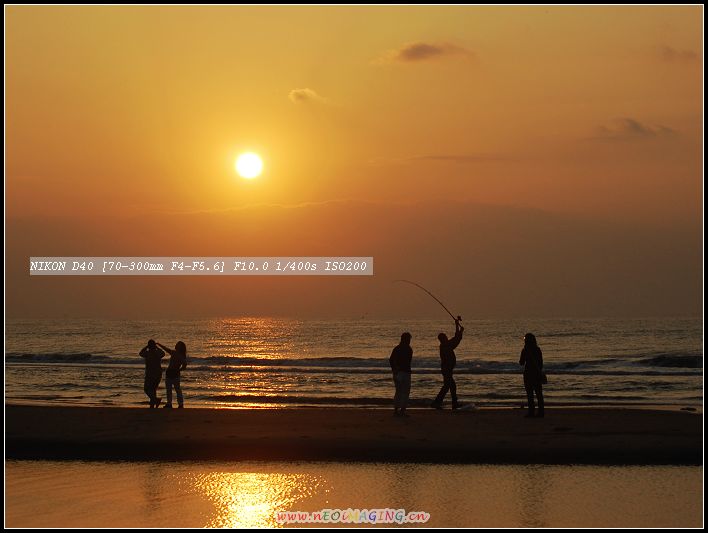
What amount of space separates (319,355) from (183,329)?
161 ft

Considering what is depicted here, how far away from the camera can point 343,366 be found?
50.8 metres

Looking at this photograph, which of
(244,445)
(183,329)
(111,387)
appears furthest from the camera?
(183,329)

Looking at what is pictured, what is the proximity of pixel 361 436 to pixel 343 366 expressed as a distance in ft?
119

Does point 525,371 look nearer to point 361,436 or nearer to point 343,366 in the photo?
point 361,436

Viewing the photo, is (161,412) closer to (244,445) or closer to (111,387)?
(244,445)

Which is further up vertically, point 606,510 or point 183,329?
point 183,329

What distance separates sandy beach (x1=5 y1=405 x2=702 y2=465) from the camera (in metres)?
13.4

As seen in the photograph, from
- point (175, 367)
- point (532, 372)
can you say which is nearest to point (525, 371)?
point (532, 372)

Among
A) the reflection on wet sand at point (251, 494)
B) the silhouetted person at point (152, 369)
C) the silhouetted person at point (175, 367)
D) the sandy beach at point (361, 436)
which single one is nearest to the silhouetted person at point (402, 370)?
the sandy beach at point (361, 436)

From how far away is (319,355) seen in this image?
63344mm

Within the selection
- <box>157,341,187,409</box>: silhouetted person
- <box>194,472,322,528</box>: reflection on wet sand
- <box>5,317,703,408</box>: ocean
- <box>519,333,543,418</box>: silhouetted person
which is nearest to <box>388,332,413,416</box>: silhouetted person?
<box>519,333,543,418</box>: silhouetted person

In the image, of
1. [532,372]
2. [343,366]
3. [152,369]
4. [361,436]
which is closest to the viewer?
[361,436]

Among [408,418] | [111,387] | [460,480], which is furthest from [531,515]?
[111,387]

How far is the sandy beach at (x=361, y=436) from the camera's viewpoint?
13.4 meters
